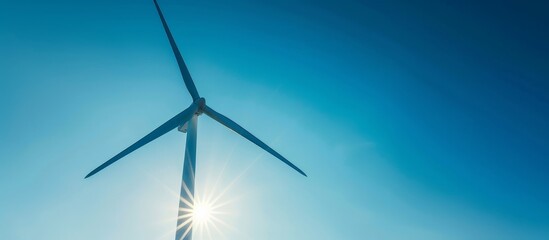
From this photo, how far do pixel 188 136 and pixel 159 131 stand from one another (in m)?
2.70

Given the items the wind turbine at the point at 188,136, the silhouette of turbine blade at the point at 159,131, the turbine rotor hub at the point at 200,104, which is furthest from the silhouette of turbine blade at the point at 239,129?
the silhouette of turbine blade at the point at 159,131

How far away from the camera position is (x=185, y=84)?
80.3 ft

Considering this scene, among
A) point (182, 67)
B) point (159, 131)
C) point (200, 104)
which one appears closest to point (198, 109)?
point (200, 104)

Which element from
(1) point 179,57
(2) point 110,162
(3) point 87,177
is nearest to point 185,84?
(1) point 179,57

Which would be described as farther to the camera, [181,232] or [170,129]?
[170,129]

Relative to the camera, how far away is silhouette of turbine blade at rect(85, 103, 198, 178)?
2027 centimetres

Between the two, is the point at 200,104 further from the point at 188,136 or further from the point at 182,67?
the point at 182,67

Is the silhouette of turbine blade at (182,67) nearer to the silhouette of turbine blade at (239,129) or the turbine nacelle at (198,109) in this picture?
the turbine nacelle at (198,109)

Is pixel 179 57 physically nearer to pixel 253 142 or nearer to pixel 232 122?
pixel 232 122

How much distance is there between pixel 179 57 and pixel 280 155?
1184cm

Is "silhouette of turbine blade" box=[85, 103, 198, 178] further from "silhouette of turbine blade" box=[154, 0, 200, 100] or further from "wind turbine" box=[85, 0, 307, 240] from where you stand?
"silhouette of turbine blade" box=[154, 0, 200, 100]

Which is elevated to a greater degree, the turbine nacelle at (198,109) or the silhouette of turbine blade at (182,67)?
the silhouette of turbine blade at (182,67)

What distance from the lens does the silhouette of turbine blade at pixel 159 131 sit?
20.3 m

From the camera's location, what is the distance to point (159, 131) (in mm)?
20953
